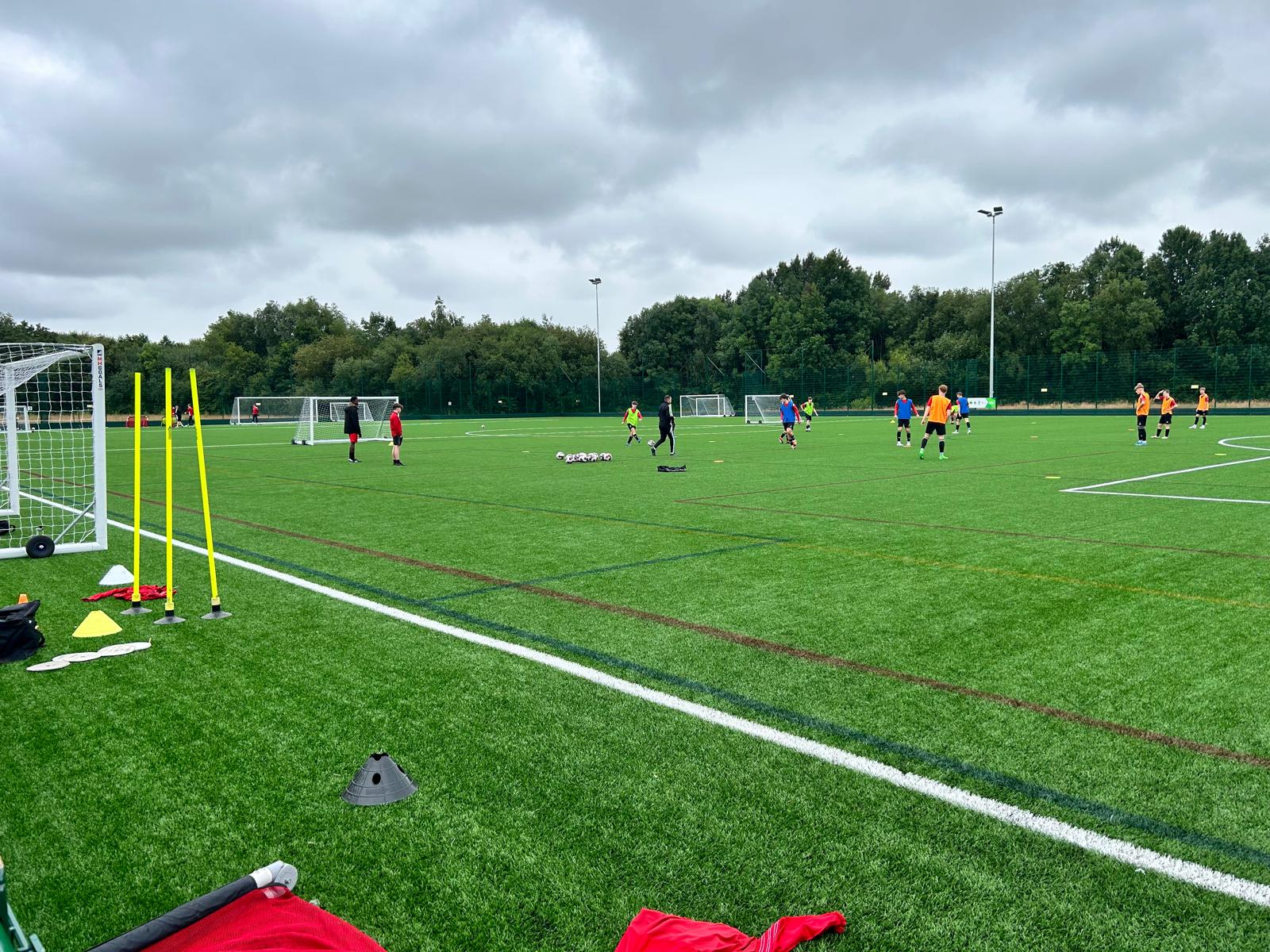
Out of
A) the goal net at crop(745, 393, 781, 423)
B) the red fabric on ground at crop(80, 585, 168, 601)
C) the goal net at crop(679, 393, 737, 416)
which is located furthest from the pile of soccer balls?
the goal net at crop(679, 393, 737, 416)

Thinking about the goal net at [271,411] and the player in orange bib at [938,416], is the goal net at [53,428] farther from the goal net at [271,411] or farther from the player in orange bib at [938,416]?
the goal net at [271,411]

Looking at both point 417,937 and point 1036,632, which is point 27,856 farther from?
point 1036,632

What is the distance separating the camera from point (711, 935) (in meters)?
2.67

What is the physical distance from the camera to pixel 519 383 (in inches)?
3095

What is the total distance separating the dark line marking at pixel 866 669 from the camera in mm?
4105

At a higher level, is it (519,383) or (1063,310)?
(1063,310)

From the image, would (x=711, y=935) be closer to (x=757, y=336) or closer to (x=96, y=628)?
(x=96, y=628)

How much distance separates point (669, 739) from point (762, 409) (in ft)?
177

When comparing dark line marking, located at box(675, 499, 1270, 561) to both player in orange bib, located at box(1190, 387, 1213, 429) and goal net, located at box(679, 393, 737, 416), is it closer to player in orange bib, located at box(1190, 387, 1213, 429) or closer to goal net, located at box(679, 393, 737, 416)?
player in orange bib, located at box(1190, 387, 1213, 429)

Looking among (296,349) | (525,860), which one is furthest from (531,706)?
(296,349)

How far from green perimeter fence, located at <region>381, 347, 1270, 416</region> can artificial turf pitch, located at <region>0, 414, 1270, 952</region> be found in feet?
169

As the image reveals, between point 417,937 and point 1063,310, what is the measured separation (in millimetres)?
80178

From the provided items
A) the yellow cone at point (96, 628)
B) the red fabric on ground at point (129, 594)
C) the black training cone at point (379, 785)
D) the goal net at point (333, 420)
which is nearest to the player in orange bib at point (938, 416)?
the red fabric on ground at point (129, 594)

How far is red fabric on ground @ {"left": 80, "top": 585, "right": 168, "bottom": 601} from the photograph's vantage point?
24.2ft
